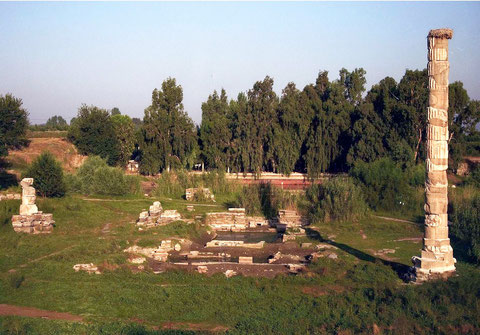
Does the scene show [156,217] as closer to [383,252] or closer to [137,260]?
[137,260]

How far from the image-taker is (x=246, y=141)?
4244 centimetres

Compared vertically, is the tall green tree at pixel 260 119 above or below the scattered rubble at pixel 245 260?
above

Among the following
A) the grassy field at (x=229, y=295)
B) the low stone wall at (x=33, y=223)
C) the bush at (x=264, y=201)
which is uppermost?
the bush at (x=264, y=201)

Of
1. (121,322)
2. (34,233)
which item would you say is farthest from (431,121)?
(34,233)

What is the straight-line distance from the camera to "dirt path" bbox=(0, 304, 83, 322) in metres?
12.7

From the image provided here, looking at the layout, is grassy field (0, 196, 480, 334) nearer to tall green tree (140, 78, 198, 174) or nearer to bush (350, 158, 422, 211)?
bush (350, 158, 422, 211)

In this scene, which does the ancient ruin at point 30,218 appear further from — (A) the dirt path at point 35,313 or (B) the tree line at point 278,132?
(B) the tree line at point 278,132

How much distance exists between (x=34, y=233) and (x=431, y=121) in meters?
16.1

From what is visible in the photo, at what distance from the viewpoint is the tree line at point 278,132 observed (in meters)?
39.0

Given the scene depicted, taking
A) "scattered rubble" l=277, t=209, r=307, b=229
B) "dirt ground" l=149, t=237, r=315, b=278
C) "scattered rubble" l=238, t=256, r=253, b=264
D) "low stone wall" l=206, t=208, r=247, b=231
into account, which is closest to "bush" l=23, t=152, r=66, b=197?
"low stone wall" l=206, t=208, r=247, b=231

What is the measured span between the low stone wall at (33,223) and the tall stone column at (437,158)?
48.9 ft

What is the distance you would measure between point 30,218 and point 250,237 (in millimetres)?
10134

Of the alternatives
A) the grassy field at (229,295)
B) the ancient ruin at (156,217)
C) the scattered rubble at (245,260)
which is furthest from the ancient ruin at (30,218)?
the scattered rubble at (245,260)

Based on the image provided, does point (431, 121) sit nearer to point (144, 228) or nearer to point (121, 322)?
point (121, 322)
